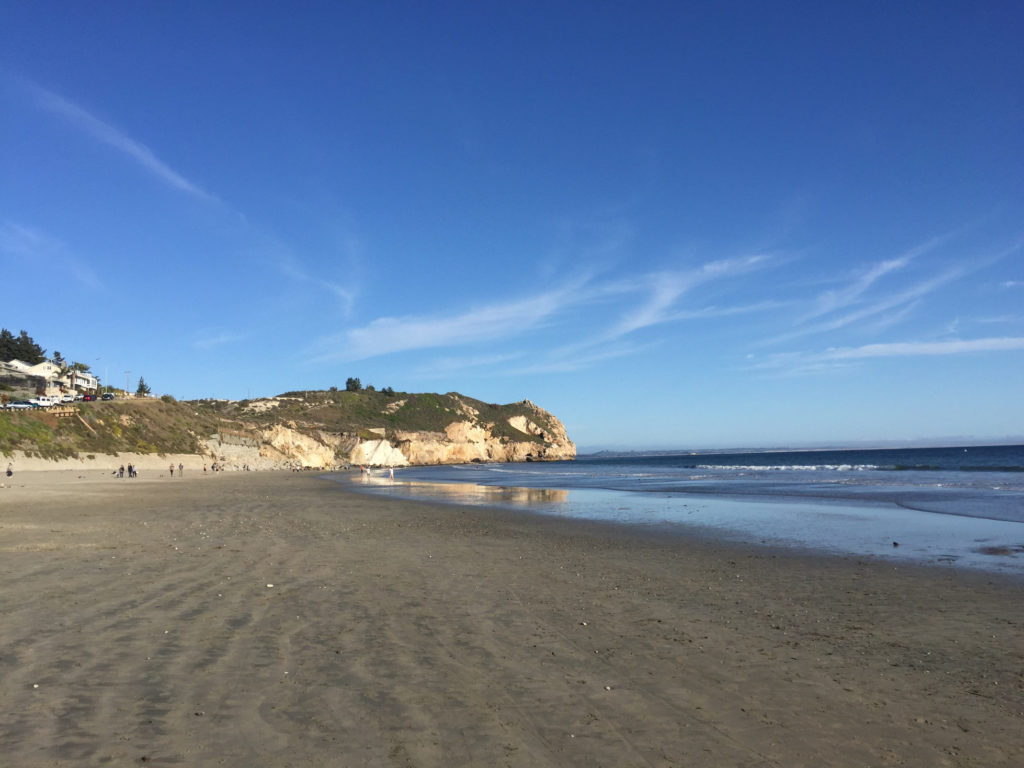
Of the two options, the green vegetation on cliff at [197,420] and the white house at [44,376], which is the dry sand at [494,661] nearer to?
the green vegetation on cliff at [197,420]

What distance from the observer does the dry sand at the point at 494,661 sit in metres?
5.09

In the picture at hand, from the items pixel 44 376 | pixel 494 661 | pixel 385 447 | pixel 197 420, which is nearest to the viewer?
pixel 494 661

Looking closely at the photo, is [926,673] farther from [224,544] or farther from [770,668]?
[224,544]

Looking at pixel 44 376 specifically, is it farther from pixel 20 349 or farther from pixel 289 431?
pixel 289 431

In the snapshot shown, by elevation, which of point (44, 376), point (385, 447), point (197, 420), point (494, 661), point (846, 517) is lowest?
point (494, 661)

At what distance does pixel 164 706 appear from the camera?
568 cm

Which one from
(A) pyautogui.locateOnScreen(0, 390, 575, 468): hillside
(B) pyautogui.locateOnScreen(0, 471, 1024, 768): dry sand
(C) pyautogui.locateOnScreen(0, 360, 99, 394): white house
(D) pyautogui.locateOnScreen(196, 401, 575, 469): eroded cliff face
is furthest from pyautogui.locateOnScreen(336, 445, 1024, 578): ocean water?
(C) pyautogui.locateOnScreen(0, 360, 99, 394): white house

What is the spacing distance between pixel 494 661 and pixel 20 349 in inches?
5793

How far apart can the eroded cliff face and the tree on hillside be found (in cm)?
6174

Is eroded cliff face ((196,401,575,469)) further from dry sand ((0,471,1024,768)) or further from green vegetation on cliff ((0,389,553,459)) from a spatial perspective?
dry sand ((0,471,1024,768))

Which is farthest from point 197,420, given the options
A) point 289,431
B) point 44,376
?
point 44,376

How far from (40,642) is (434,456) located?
138667mm

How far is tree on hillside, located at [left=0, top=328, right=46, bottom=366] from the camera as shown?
11819 cm

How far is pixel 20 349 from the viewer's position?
395 feet
